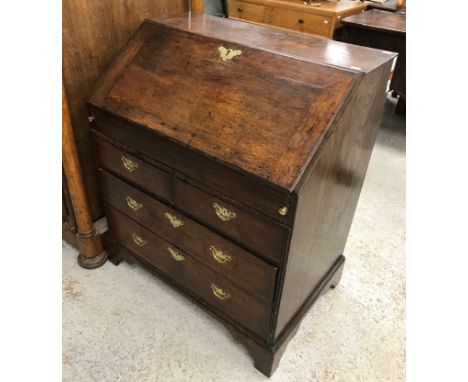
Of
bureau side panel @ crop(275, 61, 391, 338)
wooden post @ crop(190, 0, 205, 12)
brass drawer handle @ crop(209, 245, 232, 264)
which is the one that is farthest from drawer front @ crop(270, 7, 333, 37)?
brass drawer handle @ crop(209, 245, 232, 264)

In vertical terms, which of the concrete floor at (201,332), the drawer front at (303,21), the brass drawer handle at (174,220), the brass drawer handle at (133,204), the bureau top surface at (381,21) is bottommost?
the concrete floor at (201,332)

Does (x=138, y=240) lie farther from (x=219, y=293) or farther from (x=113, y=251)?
(x=219, y=293)

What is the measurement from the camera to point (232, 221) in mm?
1128

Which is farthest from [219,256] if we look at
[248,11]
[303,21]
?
[248,11]

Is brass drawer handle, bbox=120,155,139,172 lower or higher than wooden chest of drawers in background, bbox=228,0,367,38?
lower

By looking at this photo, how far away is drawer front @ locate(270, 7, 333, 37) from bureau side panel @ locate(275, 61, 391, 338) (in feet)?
7.63

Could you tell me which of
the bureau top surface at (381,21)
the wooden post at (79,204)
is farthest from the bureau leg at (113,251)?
the bureau top surface at (381,21)

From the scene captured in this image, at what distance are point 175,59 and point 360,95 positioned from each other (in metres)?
0.61

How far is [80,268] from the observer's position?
1.79 m

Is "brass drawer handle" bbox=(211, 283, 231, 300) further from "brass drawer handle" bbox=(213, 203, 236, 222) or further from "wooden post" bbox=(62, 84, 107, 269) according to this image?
"wooden post" bbox=(62, 84, 107, 269)

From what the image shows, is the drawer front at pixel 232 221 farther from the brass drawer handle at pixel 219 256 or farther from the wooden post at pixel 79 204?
the wooden post at pixel 79 204

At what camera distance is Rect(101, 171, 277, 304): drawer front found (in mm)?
1165

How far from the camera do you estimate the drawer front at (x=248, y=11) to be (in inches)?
148

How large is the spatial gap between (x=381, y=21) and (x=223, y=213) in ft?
7.96
